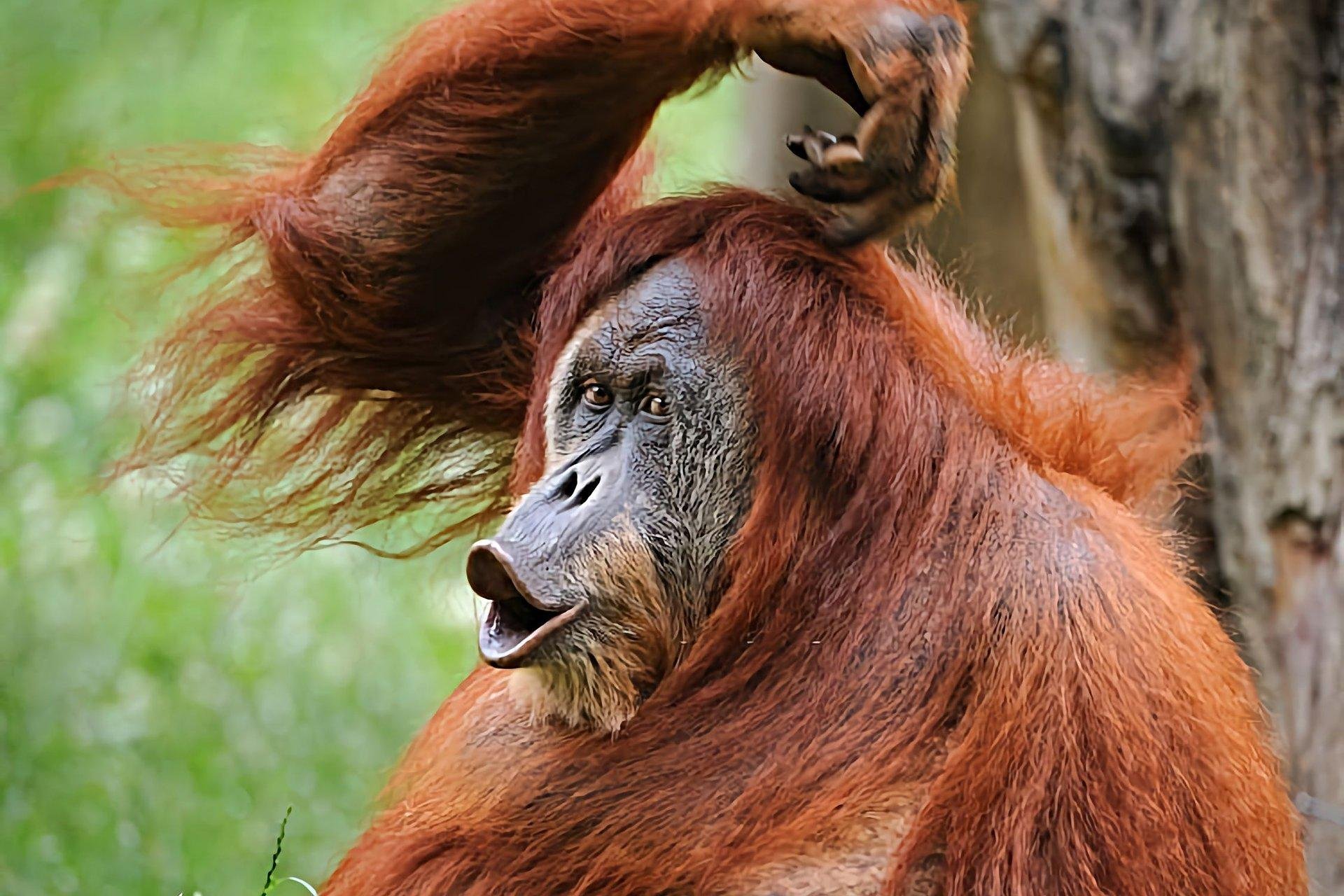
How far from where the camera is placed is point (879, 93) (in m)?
2.21

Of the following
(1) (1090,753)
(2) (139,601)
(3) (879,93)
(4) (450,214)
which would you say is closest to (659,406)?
(3) (879,93)

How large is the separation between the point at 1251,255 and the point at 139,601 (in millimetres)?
3620

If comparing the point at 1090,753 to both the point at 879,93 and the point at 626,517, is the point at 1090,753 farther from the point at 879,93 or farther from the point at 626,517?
the point at 879,93

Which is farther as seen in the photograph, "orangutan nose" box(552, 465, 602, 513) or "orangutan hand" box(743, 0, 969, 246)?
"orangutan nose" box(552, 465, 602, 513)

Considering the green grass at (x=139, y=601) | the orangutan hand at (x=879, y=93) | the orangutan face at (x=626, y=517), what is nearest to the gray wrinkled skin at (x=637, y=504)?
the orangutan face at (x=626, y=517)

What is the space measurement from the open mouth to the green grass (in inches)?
43.1

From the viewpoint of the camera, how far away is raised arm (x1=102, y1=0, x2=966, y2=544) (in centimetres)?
228

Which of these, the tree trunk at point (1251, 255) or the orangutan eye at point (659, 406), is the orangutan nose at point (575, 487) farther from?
the tree trunk at point (1251, 255)

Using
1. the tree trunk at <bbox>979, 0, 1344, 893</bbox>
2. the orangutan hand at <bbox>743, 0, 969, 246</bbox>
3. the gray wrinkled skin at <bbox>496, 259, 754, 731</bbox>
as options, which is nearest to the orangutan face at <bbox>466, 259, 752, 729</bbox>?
the gray wrinkled skin at <bbox>496, 259, 754, 731</bbox>

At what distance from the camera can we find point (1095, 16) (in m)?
3.58

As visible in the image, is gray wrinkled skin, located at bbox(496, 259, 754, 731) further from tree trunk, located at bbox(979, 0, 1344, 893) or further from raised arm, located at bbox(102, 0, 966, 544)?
tree trunk, located at bbox(979, 0, 1344, 893)

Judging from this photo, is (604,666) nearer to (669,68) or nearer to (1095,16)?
(669,68)

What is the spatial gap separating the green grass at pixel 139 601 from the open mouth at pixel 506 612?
1096 mm

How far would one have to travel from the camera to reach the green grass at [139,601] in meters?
4.09
